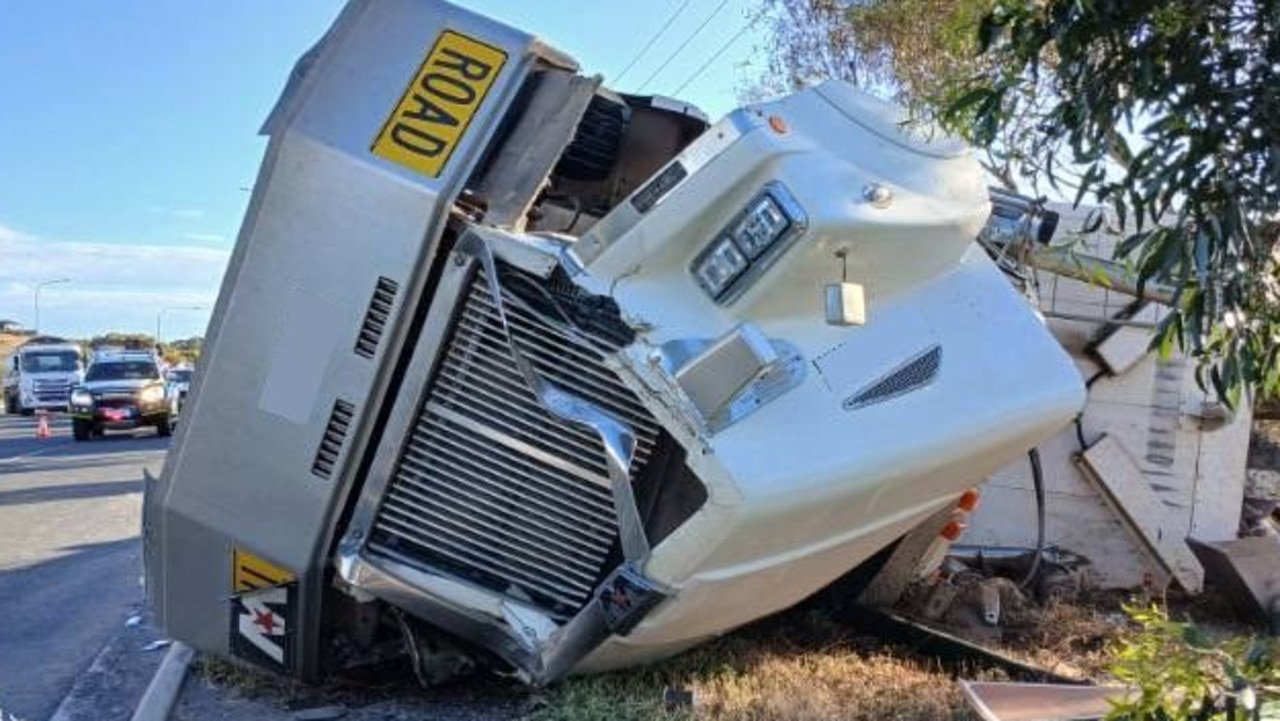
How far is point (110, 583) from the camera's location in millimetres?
7535

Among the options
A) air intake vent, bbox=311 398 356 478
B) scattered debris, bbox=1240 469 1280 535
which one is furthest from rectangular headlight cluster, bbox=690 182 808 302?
scattered debris, bbox=1240 469 1280 535

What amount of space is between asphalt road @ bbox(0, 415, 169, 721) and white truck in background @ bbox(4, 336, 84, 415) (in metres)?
17.2

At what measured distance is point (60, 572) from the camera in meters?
7.87

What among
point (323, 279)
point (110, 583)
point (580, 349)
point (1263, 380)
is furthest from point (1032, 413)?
point (110, 583)

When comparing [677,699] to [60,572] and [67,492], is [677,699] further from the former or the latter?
[67,492]

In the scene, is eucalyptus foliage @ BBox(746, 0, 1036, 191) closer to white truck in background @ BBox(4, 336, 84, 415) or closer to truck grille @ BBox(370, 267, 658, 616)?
truck grille @ BBox(370, 267, 658, 616)

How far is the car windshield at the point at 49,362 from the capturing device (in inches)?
1254

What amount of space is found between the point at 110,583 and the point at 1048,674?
5.71 meters

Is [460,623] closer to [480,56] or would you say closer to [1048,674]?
[480,56]

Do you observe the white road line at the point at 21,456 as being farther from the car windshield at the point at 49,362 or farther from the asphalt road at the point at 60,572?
the car windshield at the point at 49,362

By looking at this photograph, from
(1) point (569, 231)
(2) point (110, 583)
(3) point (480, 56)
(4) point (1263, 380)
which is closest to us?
(4) point (1263, 380)

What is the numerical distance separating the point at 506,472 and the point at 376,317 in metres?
0.61

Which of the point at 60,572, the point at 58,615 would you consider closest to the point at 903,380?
the point at 58,615

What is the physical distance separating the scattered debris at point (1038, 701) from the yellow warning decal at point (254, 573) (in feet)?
6.98
